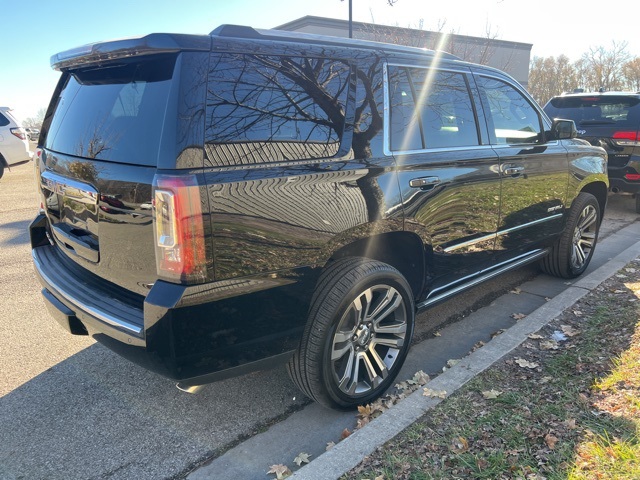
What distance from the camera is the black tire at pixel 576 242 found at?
15.5 feet

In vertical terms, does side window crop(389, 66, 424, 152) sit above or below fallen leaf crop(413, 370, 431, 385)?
above

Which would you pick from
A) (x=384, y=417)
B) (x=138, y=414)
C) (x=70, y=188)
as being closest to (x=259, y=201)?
(x=70, y=188)

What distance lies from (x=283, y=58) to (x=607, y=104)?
708cm

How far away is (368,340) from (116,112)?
1.82 metres

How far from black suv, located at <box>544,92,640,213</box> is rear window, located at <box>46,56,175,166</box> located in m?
7.26

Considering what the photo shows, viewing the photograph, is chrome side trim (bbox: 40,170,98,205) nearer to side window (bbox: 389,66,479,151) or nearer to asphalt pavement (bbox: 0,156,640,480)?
asphalt pavement (bbox: 0,156,640,480)

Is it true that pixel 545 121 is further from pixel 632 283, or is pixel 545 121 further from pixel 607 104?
pixel 607 104

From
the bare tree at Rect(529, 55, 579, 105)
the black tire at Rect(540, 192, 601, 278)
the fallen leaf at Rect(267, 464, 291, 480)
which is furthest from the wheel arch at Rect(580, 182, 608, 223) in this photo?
the bare tree at Rect(529, 55, 579, 105)

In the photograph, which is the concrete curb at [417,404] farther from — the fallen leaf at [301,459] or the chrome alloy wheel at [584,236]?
the chrome alloy wheel at [584,236]

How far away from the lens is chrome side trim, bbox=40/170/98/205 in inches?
93.1

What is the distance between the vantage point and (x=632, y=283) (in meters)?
4.51

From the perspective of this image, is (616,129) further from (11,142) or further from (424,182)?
(11,142)

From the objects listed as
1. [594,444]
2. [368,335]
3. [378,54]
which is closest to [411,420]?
[368,335]

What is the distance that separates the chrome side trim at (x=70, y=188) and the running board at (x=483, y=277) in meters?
2.06
